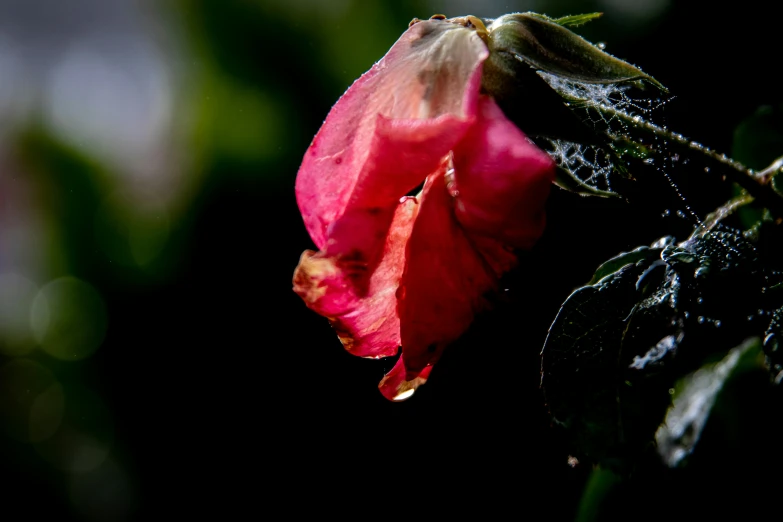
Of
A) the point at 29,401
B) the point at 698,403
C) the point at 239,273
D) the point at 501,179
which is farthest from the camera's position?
the point at 29,401

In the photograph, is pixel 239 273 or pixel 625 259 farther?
pixel 239 273

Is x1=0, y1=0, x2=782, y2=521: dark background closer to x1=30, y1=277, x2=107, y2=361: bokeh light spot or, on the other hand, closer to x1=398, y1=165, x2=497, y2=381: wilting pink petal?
x1=30, y1=277, x2=107, y2=361: bokeh light spot

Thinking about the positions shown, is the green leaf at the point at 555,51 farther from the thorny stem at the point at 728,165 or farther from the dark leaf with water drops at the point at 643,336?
the dark leaf with water drops at the point at 643,336

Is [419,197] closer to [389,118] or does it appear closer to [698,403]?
[389,118]

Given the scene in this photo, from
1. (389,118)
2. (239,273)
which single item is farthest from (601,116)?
(239,273)

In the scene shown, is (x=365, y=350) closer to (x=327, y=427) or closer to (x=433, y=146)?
(x=433, y=146)

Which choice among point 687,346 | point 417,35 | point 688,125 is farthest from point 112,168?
point 687,346

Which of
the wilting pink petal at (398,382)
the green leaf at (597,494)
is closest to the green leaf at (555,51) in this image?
the wilting pink petal at (398,382)
